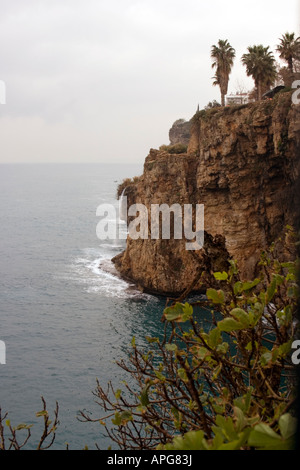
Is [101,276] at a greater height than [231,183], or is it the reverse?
[231,183]

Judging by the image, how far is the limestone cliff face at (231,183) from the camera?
120 ft

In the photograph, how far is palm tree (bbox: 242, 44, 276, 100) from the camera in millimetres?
41906

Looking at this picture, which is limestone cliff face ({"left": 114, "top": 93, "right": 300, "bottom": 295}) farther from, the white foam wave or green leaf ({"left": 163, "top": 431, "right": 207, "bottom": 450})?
green leaf ({"left": 163, "top": 431, "right": 207, "bottom": 450})

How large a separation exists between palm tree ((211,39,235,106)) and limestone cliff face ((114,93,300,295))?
6.62 meters

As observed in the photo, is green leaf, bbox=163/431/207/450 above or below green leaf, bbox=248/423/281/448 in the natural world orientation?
below

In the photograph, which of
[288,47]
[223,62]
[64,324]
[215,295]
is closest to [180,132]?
[223,62]

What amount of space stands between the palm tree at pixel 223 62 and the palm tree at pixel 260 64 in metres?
4.11

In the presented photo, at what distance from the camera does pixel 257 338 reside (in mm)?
5809

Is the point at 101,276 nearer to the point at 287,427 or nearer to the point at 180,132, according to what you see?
the point at 180,132

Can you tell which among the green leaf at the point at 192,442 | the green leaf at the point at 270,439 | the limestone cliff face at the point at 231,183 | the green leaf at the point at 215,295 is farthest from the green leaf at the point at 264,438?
the limestone cliff face at the point at 231,183

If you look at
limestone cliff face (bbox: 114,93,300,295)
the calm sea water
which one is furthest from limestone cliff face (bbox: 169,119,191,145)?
limestone cliff face (bbox: 114,93,300,295)

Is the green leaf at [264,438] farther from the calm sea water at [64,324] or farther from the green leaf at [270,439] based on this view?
the calm sea water at [64,324]

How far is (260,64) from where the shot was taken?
4197 cm

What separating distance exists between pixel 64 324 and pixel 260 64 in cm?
2791
